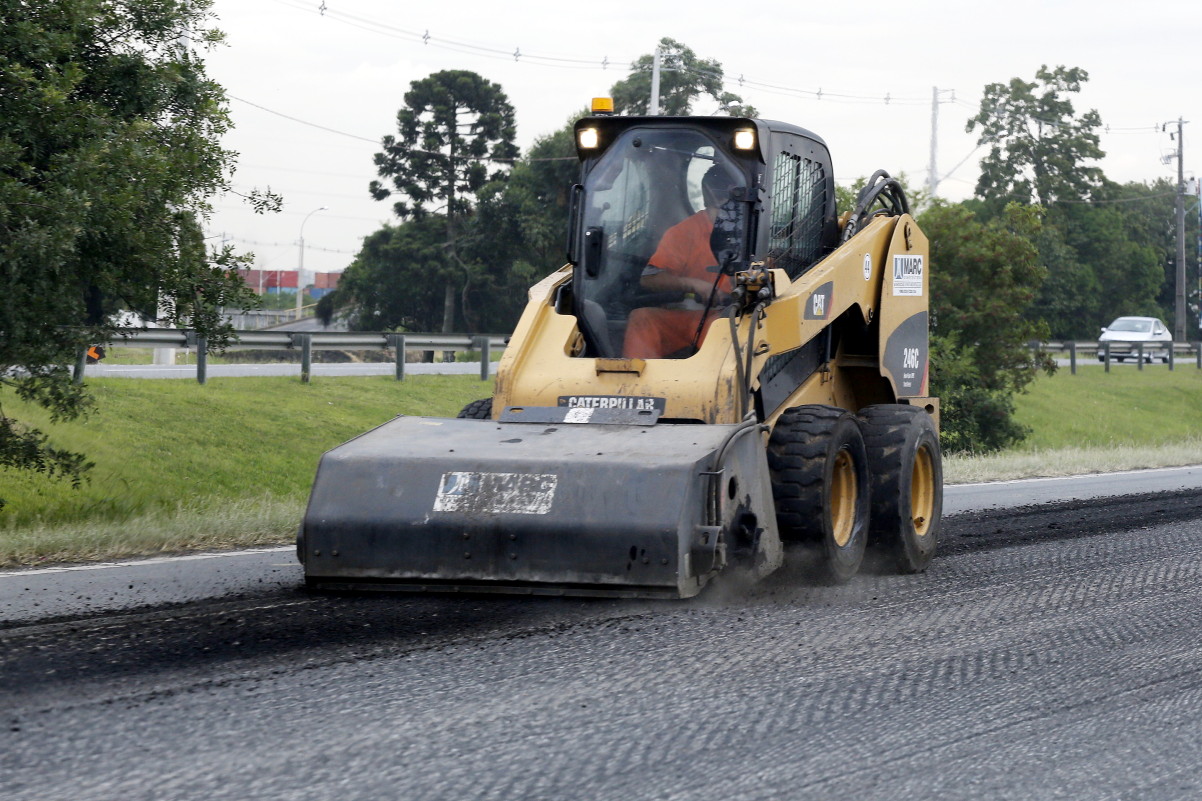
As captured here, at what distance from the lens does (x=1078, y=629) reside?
22.4 ft

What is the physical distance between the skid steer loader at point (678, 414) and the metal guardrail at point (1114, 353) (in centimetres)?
3555

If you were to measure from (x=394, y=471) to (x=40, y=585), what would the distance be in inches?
77.5

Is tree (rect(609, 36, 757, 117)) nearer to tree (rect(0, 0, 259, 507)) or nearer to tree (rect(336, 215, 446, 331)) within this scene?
tree (rect(336, 215, 446, 331))

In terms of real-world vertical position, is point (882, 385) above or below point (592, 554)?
above

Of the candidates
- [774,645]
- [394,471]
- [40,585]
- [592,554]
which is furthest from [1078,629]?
[40,585]

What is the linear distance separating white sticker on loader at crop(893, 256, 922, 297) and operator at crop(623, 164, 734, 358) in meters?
1.78

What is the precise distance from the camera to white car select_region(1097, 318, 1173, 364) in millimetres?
47281

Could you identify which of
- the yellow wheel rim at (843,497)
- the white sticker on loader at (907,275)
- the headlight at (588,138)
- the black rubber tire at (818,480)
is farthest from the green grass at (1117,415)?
the headlight at (588,138)

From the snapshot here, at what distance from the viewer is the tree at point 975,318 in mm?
27969

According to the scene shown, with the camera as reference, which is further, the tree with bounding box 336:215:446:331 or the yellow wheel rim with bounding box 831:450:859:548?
the tree with bounding box 336:215:446:331

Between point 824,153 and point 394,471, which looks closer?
point 394,471

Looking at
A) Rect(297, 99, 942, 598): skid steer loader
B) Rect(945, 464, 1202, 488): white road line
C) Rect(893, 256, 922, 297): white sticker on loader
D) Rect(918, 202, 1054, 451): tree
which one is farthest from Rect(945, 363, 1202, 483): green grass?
Rect(297, 99, 942, 598): skid steer loader

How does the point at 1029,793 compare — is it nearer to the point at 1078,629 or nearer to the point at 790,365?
the point at 1078,629

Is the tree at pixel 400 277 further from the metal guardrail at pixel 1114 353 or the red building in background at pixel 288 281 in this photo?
the red building in background at pixel 288 281
